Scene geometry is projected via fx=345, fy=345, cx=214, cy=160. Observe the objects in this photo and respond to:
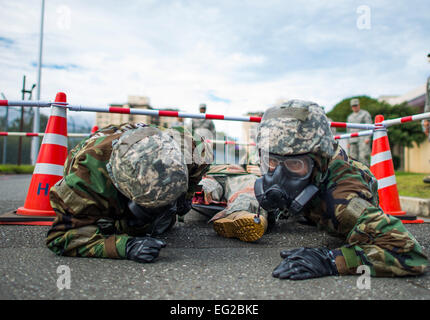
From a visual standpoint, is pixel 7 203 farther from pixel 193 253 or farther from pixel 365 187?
pixel 365 187

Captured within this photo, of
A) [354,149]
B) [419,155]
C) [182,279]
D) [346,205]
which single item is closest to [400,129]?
[419,155]

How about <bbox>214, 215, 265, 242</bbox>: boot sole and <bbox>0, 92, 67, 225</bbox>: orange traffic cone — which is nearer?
<bbox>214, 215, 265, 242</bbox>: boot sole

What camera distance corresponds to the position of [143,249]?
1.97 m

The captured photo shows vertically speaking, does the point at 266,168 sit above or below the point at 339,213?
above

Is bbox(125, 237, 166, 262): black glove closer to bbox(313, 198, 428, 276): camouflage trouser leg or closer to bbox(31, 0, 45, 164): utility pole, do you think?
bbox(313, 198, 428, 276): camouflage trouser leg

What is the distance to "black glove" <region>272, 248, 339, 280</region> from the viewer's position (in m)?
1.72

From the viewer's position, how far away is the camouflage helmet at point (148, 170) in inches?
73.4

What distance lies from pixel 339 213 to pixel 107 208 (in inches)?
54.2

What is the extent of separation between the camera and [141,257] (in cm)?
193

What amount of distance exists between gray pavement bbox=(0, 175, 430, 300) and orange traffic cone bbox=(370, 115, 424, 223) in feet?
4.59

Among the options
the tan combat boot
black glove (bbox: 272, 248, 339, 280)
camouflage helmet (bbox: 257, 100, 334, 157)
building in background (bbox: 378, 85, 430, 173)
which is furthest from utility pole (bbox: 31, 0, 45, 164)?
building in background (bbox: 378, 85, 430, 173)

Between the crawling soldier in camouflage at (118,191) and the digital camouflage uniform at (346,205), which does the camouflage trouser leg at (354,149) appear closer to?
the digital camouflage uniform at (346,205)

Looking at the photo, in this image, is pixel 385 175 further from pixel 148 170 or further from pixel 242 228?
pixel 148 170
